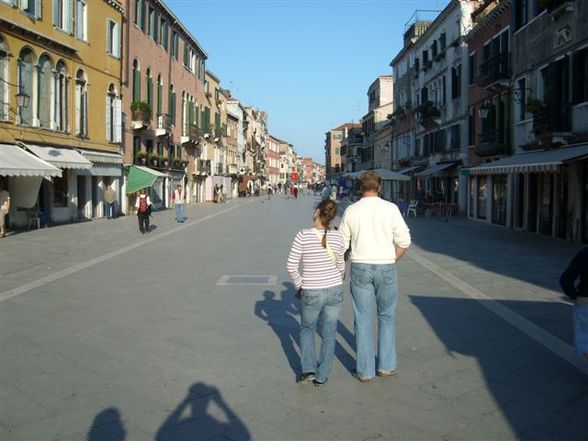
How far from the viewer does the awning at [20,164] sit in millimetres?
18023

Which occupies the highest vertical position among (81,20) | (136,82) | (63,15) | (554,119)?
(81,20)

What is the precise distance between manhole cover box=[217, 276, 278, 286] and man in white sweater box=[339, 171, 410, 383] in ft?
17.6

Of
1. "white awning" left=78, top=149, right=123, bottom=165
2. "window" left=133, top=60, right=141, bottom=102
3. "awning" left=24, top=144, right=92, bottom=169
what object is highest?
"window" left=133, top=60, right=141, bottom=102

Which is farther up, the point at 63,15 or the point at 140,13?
the point at 140,13

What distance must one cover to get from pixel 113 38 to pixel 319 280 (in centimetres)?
2789

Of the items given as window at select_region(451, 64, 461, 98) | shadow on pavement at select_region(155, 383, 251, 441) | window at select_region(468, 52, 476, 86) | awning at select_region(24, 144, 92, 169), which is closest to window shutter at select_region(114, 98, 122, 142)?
awning at select_region(24, 144, 92, 169)

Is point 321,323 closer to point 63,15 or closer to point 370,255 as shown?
point 370,255

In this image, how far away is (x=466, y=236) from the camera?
67.4 ft

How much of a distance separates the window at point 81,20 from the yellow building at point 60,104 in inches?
1.6

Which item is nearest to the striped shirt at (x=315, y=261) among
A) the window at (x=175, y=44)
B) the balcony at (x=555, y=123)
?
the balcony at (x=555, y=123)

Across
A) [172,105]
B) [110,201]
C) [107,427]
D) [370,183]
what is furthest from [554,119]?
[172,105]

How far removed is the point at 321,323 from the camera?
5246 millimetres

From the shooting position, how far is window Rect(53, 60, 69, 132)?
78.0 ft

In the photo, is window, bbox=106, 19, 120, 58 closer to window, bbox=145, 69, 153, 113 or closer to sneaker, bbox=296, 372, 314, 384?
window, bbox=145, 69, 153, 113
